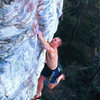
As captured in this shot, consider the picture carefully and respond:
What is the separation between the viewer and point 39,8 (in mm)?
2730

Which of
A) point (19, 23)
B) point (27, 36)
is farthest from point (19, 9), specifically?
point (27, 36)

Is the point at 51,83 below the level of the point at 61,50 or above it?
above

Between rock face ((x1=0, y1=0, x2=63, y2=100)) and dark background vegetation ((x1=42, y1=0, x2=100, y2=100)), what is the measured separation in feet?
12.2

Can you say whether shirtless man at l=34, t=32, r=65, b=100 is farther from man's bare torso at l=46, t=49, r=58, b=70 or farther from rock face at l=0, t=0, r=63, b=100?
rock face at l=0, t=0, r=63, b=100

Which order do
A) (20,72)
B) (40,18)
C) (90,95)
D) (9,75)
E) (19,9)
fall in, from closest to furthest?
(19,9) → (9,75) → (20,72) → (40,18) → (90,95)

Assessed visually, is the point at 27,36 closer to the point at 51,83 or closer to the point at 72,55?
the point at 51,83

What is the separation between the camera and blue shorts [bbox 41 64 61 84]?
3.68m

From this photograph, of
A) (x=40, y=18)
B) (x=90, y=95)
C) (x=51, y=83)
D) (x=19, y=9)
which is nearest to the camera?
(x=19, y=9)

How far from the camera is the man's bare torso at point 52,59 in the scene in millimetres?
3298

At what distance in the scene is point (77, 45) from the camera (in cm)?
698

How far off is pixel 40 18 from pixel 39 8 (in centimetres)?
18

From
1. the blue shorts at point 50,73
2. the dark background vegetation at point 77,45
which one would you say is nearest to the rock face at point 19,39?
the blue shorts at point 50,73

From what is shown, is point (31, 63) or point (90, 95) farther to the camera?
point (90, 95)

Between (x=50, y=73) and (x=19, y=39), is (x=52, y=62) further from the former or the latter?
(x=19, y=39)
